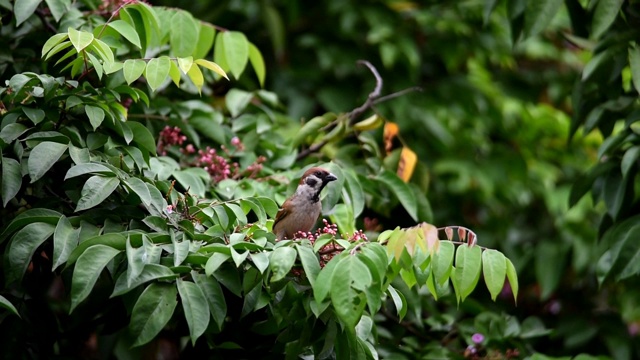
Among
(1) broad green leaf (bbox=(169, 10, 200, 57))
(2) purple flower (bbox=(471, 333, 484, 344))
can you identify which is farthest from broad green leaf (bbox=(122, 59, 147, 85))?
(2) purple flower (bbox=(471, 333, 484, 344))

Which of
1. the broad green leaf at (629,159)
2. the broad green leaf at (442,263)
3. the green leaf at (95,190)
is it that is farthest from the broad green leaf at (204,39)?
the broad green leaf at (629,159)

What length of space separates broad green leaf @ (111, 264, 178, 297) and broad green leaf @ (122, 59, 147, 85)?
77 cm

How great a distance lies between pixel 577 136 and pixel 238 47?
386 cm

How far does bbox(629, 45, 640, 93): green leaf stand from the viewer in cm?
371

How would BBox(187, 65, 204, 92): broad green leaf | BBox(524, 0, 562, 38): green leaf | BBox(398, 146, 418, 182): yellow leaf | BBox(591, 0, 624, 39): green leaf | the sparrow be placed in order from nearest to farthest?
BBox(187, 65, 204, 92): broad green leaf
the sparrow
BBox(591, 0, 624, 39): green leaf
BBox(524, 0, 562, 38): green leaf
BBox(398, 146, 418, 182): yellow leaf

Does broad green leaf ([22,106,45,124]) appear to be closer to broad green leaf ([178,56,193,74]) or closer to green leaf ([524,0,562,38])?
broad green leaf ([178,56,193,74])

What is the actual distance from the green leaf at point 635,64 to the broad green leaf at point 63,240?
262 centimetres

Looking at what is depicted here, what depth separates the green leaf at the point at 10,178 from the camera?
2832 mm

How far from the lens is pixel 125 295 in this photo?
2.73 m

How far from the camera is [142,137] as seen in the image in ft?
10.8

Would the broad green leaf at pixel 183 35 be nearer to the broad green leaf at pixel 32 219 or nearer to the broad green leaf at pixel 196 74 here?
the broad green leaf at pixel 196 74

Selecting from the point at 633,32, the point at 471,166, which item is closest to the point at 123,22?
the point at 633,32

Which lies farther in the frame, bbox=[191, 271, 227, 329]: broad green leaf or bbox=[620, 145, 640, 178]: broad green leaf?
bbox=[620, 145, 640, 178]: broad green leaf

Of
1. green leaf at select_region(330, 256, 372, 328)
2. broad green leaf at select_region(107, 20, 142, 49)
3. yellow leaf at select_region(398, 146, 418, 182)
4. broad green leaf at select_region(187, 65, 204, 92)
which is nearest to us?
green leaf at select_region(330, 256, 372, 328)
